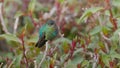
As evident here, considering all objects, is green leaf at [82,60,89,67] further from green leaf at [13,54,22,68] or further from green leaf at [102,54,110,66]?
green leaf at [13,54,22,68]

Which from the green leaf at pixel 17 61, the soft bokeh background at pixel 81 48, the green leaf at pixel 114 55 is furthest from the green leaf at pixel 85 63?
the green leaf at pixel 17 61

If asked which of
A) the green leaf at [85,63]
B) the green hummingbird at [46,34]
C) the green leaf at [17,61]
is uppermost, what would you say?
the green hummingbird at [46,34]

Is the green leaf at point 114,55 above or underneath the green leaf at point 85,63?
above

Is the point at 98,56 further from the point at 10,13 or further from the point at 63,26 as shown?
the point at 10,13

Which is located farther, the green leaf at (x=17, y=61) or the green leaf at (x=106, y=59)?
the green leaf at (x=17, y=61)

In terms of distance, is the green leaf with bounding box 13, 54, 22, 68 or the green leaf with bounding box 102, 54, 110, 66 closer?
the green leaf with bounding box 102, 54, 110, 66

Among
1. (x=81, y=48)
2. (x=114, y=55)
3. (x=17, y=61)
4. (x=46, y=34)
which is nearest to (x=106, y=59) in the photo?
(x=114, y=55)

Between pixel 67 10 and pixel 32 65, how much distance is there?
852 millimetres

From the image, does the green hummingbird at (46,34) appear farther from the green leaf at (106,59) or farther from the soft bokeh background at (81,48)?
the green leaf at (106,59)

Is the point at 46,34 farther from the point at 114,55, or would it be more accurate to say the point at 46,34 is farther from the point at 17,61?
the point at 114,55

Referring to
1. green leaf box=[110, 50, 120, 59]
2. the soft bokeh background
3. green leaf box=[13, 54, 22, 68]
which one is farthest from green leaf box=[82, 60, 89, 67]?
green leaf box=[13, 54, 22, 68]

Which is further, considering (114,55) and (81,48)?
(81,48)

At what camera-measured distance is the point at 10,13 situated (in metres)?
2.51

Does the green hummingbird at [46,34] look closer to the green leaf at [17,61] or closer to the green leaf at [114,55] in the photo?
the green leaf at [17,61]
